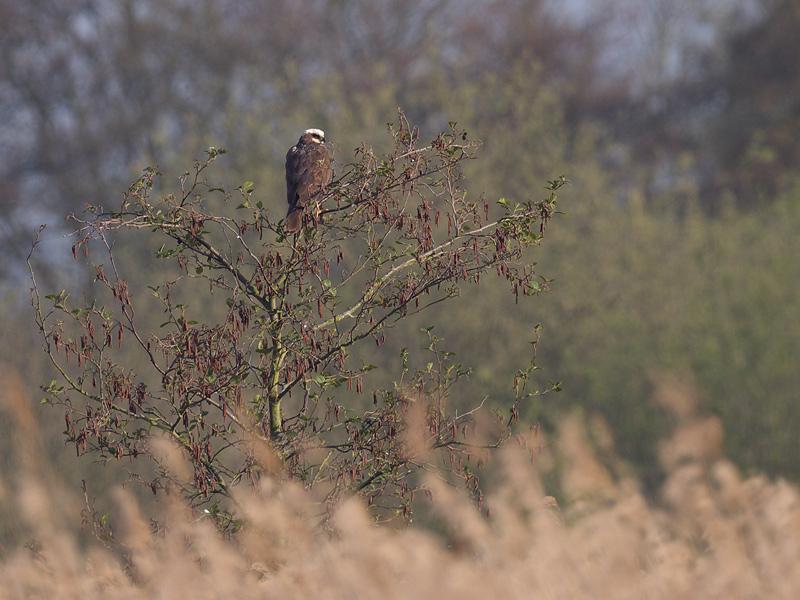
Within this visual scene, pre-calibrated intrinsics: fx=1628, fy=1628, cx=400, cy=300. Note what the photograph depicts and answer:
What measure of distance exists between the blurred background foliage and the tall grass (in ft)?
24.5

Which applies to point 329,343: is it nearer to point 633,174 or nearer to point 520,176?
point 520,176

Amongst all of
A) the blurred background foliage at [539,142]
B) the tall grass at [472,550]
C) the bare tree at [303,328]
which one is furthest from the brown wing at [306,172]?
the blurred background foliage at [539,142]

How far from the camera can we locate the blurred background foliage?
21.3m

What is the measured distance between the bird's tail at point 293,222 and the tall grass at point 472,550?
1180mm

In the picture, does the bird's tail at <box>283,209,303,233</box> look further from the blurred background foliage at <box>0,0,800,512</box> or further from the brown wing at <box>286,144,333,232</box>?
the blurred background foliage at <box>0,0,800,512</box>

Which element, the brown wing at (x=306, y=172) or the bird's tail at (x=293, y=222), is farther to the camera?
the brown wing at (x=306, y=172)

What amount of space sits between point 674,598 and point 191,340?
2314mm

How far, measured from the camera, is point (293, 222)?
7.67 metres

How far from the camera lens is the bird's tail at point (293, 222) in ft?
24.1

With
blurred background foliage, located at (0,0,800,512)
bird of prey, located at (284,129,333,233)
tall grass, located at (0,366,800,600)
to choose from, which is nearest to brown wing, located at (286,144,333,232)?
bird of prey, located at (284,129,333,233)

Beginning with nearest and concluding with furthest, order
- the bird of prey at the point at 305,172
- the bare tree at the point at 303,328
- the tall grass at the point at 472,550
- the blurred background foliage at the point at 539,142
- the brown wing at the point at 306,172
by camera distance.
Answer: the tall grass at the point at 472,550
the bare tree at the point at 303,328
the bird of prey at the point at 305,172
the brown wing at the point at 306,172
the blurred background foliage at the point at 539,142

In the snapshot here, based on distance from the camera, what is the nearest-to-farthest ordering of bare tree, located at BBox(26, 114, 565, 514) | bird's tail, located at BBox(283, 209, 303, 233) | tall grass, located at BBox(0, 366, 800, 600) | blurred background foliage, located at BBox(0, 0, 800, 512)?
tall grass, located at BBox(0, 366, 800, 600) → bare tree, located at BBox(26, 114, 565, 514) → bird's tail, located at BBox(283, 209, 303, 233) → blurred background foliage, located at BBox(0, 0, 800, 512)

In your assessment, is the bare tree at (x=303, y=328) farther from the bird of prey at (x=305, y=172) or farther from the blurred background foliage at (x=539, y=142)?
the blurred background foliage at (x=539, y=142)

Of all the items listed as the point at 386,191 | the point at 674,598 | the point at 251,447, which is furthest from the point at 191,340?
the point at 674,598
